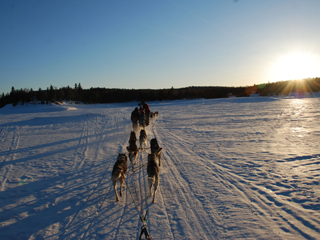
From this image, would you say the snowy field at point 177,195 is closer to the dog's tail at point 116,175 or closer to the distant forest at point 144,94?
the dog's tail at point 116,175

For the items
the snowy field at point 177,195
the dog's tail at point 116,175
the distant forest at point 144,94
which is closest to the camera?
the snowy field at point 177,195

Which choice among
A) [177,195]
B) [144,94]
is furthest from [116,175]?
[144,94]

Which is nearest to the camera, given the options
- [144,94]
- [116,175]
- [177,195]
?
[116,175]

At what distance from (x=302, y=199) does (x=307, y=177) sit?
1222mm

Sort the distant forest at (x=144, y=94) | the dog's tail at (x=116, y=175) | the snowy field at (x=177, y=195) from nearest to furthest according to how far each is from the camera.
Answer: the snowy field at (x=177, y=195) < the dog's tail at (x=116, y=175) < the distant forest at (x=144, y=94)

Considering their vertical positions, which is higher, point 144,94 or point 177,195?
point 144,94

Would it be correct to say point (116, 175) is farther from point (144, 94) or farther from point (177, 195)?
point (144, 94)

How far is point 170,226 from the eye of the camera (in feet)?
10.4

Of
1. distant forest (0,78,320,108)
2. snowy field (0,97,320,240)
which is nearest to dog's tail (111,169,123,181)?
snowy field (0,97,320,240)

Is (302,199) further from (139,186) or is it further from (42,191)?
(42,191)

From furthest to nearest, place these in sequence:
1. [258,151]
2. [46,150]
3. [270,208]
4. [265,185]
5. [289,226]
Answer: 1. [46,150]
2. [258,151]
3. [265,185]
4. [270,208]
5. [289,226]

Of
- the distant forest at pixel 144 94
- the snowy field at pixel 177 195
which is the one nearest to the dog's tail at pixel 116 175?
A: the snowy field at pixel 177 195

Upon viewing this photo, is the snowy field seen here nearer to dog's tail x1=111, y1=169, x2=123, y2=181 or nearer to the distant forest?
dog's tail x1=111, y1=169, x2=123, y2=181

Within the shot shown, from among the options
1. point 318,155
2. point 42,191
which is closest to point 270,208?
point 318,155
